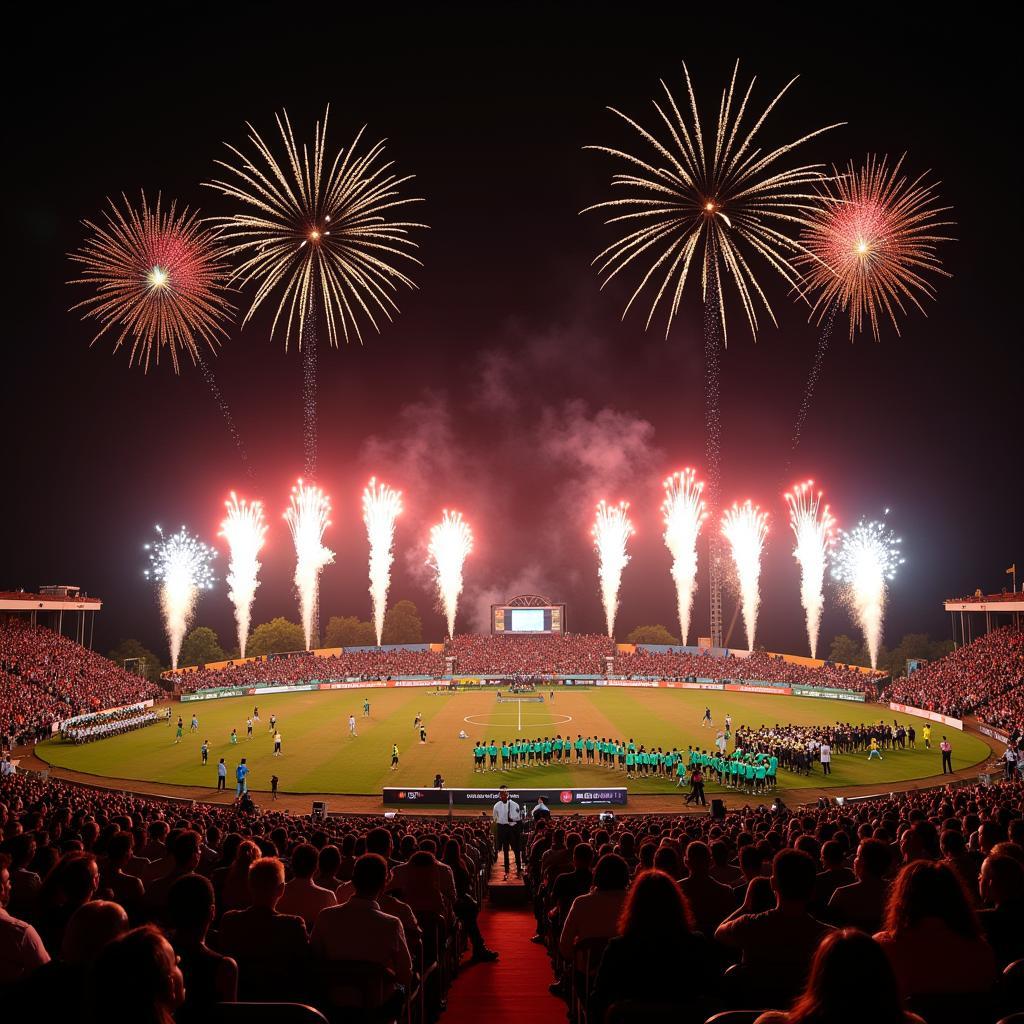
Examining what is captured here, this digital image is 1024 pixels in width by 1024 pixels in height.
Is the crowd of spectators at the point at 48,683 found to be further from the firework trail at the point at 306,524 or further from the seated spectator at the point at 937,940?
the seated spectator at the point at 937,940

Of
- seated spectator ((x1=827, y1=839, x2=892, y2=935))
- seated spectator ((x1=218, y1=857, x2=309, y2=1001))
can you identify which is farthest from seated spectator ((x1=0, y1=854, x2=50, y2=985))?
seated spectator ((x1=827, y1=839, x2=892, y2=935))

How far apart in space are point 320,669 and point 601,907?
84.7 meters

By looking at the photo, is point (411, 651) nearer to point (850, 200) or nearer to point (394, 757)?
point (394, 757)

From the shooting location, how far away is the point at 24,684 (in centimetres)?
5244

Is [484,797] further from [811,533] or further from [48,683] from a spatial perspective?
[811,533]

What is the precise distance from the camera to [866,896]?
700cm

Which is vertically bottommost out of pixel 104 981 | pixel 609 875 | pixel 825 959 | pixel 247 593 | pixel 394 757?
pixel 394 757

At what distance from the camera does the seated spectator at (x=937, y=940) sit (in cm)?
456

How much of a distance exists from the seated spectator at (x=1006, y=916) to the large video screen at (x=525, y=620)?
97102 mm

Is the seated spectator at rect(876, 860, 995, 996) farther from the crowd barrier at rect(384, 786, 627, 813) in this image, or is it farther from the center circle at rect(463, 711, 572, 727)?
the center circle at rect(463, 711, 572, 727)

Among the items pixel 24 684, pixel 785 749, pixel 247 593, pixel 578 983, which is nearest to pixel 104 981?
pixel 578 983

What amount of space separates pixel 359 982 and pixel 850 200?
3866cm

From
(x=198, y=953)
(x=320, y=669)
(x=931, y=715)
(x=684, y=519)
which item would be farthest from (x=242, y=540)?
(x=198, y=953)

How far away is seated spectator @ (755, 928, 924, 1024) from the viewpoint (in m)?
2.75
